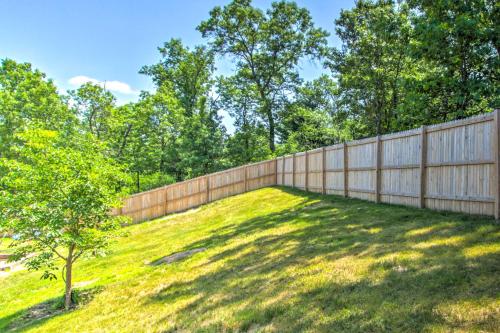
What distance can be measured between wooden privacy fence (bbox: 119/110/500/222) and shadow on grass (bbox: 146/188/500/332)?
0.49 meters

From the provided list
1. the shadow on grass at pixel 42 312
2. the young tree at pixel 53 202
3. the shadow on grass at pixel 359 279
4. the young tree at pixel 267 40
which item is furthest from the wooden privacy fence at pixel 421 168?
the young tree at pixel 267 40

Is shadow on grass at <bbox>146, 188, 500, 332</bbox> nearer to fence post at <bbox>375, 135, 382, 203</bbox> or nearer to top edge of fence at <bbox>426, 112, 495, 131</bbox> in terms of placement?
fence post at <bbox>375, 135, 382, 203</bbox>

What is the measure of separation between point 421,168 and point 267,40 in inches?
1055

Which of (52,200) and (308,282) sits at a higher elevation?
(52,200)

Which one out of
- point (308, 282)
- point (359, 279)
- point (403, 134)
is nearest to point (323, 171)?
point (403, 134)

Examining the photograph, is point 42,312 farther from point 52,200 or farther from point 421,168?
point 421,168

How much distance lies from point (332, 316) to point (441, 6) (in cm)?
1227

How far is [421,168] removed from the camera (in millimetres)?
8422

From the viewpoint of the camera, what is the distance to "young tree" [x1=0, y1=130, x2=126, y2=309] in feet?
25.6

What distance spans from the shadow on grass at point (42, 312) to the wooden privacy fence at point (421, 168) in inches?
303

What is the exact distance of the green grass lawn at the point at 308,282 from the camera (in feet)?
11.9

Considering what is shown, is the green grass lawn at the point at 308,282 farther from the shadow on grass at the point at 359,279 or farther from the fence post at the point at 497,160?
the fence post at the point at 497,160

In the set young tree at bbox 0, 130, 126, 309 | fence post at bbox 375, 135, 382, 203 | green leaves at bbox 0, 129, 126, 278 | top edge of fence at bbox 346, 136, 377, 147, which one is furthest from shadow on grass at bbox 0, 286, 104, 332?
top edge of fence at bbox 346, 136, 377, 147

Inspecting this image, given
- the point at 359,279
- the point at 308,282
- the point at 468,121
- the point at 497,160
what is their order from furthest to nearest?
1. the point at 468,121
2. the point at 497,160
3. the point at 308,282
4. the point at 359,279
